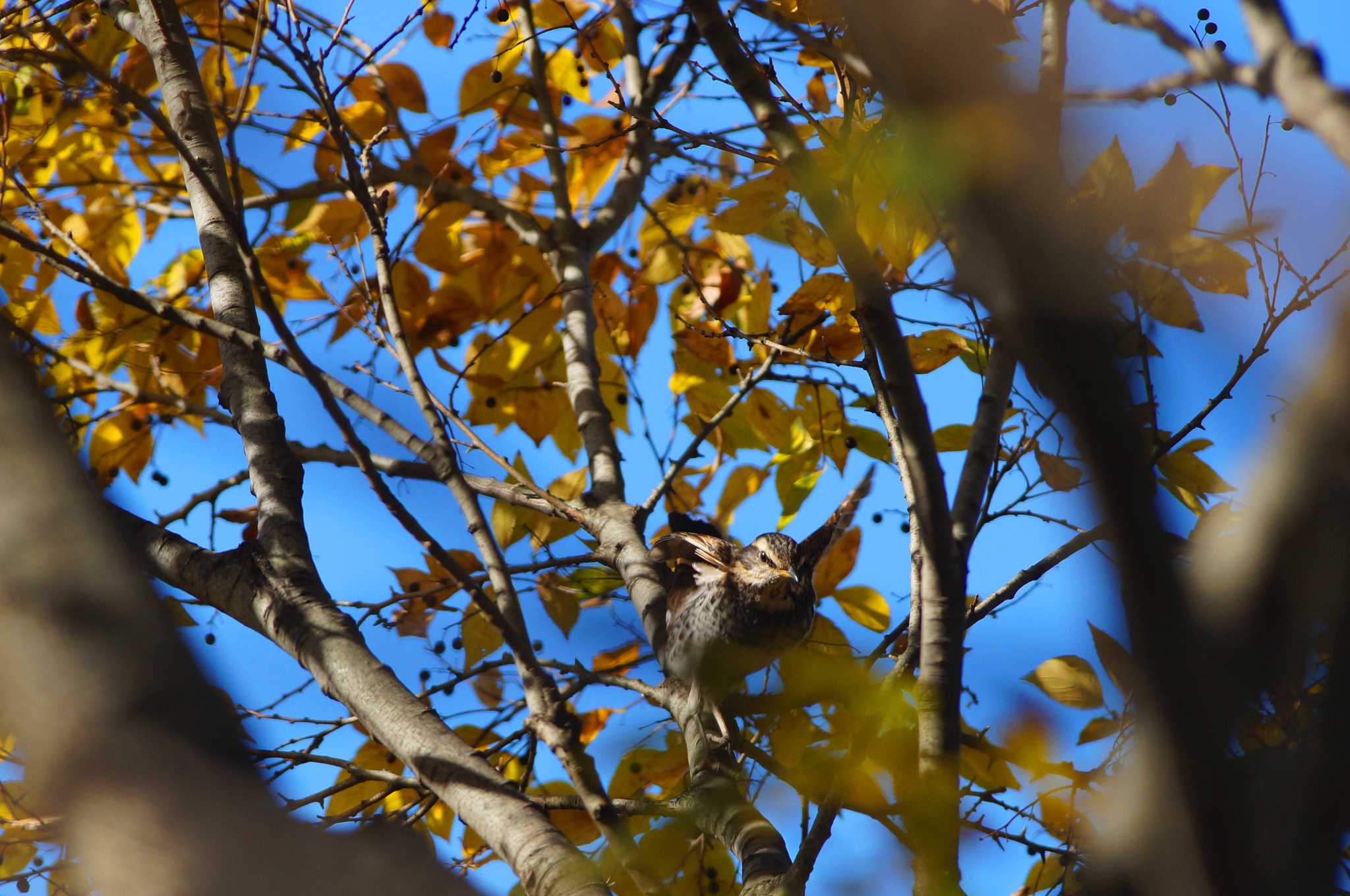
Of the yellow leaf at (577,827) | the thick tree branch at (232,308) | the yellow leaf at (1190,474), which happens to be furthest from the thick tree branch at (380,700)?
the yellow leaf at (1190,474)

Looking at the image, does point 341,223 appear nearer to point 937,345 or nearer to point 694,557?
point 694,557

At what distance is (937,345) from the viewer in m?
2.70

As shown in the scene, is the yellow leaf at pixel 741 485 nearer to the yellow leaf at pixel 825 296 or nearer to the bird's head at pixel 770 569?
the bird's head at pixel 770 569

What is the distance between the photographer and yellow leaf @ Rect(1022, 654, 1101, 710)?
8.46 ft

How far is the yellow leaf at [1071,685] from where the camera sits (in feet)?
8.46

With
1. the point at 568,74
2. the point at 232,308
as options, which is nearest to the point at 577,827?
the point at 232,308

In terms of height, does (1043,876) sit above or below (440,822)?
below

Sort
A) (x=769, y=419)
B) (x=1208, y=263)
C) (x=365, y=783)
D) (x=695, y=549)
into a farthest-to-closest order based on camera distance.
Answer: (x=695, y=549) < (x=769, y=419) < (x=365, y=783) < (x=1208, y=263)

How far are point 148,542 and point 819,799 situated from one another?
1.75 m

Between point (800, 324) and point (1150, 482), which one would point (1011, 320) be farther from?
point (800, 324)

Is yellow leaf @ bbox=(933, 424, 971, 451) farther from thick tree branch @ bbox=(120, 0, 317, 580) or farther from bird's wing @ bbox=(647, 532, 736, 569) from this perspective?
thick tree branch @ bbox=(120, 0, 317, 580)

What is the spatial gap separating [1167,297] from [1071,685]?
38.6 inches

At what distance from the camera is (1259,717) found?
92cm

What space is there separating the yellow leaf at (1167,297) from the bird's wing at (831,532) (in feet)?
5.57
